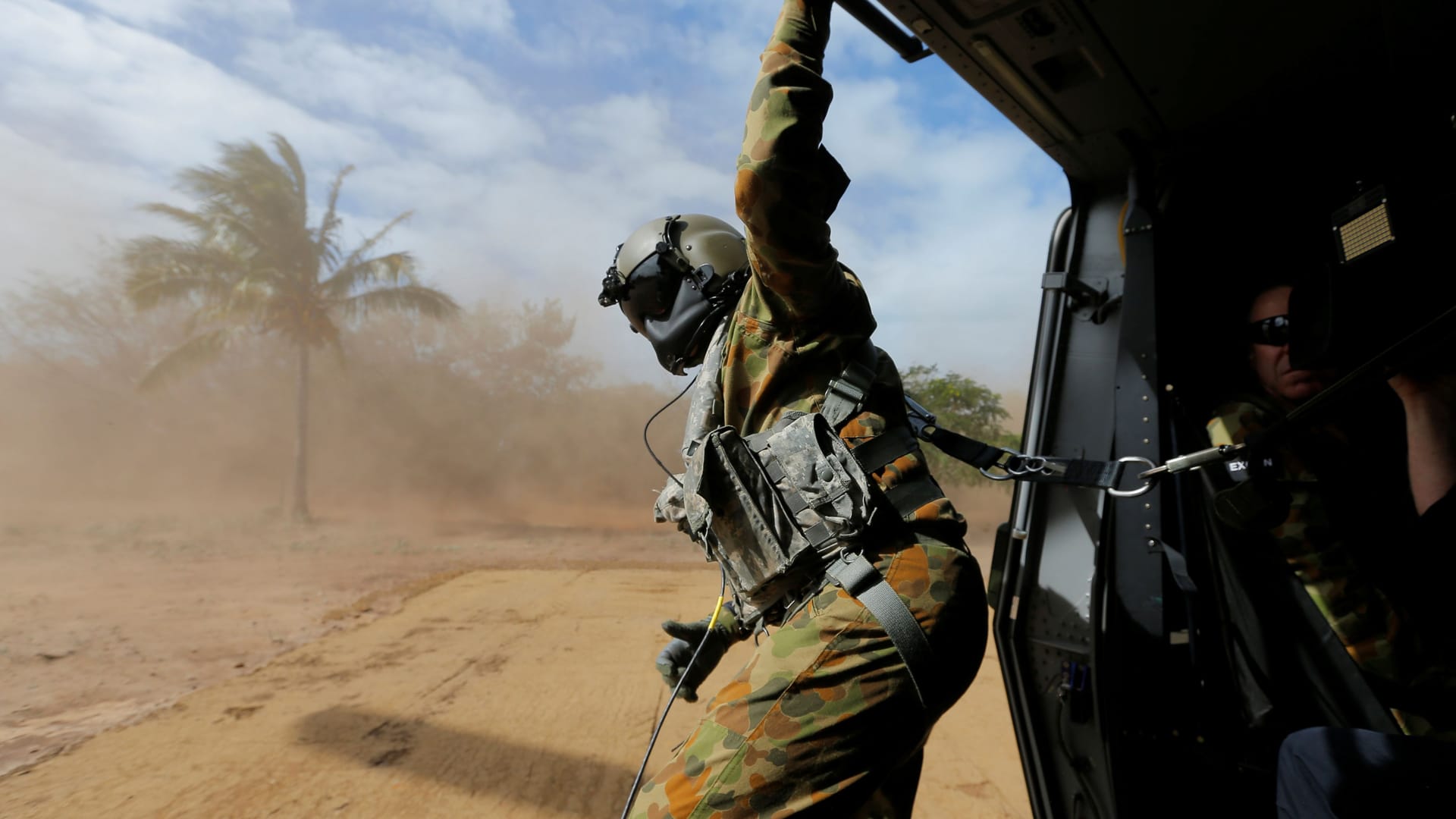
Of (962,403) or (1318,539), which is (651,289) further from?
(962,403)

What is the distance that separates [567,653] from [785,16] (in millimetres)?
5499

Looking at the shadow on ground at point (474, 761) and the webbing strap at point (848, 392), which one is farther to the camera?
the shadow on ground at point (474, 761)

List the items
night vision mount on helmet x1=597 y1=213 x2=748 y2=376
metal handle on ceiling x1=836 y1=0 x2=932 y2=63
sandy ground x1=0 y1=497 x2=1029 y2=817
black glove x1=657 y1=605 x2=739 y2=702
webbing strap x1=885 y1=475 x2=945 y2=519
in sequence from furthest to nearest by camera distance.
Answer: sandy ground x1=0 y1=497 x2=1029 y2=817
night vision mount on helmet x1=597 y1=213 x2=748 y2=376
black glove x1=657 y1=605 x2=739 y2=702
metal handle on ceiling x1=836 y1=0 x2=932 y2=63
webbing strap x1=885 y1=475 x2=945 y2=519

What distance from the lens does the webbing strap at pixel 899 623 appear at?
1524 millimetres

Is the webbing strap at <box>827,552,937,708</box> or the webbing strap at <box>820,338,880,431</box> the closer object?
the webbing strap at <box>827,552,937,708</box>

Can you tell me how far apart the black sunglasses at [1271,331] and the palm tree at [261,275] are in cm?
1814

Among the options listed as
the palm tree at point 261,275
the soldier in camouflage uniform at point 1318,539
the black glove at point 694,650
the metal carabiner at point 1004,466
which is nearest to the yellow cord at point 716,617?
the black glove at point 694,650

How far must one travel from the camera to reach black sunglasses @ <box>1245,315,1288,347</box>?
2.56m

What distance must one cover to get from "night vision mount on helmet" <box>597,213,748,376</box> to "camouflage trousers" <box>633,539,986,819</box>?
1.03m

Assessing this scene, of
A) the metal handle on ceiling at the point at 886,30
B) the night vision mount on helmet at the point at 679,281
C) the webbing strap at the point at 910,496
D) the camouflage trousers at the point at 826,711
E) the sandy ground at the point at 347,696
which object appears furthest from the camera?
the sandy ground at the point at 347,696

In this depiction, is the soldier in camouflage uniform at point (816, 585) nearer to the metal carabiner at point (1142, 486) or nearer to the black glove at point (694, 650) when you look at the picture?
the black glove at point (694, 650)

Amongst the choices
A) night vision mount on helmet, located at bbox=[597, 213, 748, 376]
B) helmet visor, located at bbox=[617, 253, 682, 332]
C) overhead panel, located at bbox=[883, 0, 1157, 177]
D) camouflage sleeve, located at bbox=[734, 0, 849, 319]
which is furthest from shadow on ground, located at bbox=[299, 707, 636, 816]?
overhead panel, located at bbox=[883, 0, 1157, 177]

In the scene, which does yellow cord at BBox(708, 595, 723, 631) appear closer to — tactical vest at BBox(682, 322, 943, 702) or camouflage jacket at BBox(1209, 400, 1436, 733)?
tactical vest at BBox(682, 322, 943, 702)

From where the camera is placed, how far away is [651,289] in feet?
8.28
